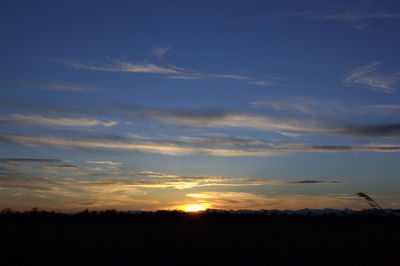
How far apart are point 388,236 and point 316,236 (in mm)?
3464

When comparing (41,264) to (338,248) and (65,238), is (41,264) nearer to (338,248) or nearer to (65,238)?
(65,238)

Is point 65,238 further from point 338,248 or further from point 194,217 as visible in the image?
point 194,217

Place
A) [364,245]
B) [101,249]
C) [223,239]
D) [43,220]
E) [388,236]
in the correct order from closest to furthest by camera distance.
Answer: [101,249] < [364,245] < [223,239] < [388,236] < [43,220]

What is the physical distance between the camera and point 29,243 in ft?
54.4

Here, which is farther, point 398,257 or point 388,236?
point 388,236

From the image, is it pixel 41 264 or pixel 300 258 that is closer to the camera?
pixel 41 264

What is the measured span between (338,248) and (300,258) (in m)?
3.05

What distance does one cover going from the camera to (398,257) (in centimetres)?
1377

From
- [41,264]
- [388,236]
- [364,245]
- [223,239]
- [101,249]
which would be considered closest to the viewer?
[41,264]

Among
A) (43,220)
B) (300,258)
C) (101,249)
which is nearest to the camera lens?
(300,258)

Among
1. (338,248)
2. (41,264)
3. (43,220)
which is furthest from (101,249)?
(43,220)

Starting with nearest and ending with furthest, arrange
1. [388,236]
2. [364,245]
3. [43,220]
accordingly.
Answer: [364,245] < [388,236] < [43,220]

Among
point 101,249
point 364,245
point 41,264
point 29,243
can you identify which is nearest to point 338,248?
point 364,245

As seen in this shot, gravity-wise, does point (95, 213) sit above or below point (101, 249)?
above
